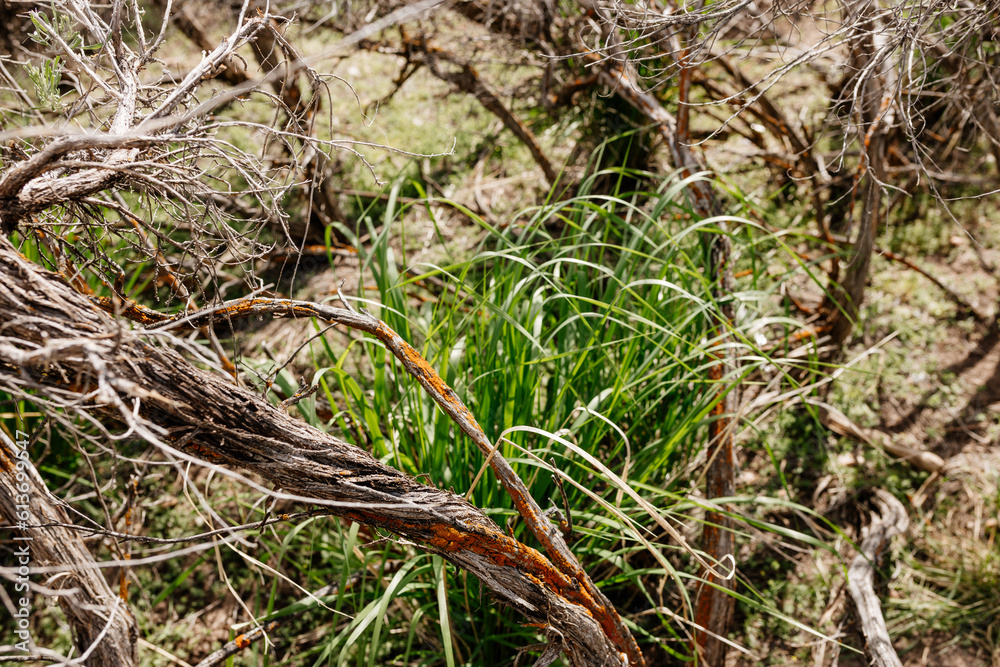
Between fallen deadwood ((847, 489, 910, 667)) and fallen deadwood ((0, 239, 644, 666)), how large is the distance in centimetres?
68

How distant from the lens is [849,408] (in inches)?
93.8

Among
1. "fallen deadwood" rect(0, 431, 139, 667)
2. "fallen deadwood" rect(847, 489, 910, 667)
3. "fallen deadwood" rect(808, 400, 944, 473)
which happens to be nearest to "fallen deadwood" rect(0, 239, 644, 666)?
"fallen deadwood" rect(0, 431, 139, 667)

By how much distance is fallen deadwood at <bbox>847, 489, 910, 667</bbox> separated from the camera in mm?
1540

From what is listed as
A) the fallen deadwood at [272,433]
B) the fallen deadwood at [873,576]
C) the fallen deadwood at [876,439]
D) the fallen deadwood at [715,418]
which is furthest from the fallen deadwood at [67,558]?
the fallen deadwood at [876,439]

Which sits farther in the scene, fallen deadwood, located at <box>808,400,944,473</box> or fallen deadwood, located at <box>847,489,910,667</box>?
fallen deadwood, located at <box>808,400,944,473</box>

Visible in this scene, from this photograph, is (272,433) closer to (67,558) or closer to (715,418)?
(67,558)

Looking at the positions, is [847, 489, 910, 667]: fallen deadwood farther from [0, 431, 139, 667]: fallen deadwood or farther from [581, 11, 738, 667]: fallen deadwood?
[0, 431, 139, 667]: fallen deadwood

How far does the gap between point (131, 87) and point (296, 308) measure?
1.45 ft

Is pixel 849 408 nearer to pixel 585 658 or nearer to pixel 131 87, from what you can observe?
pixel 585 658

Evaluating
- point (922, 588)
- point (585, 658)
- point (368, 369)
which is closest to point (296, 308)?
point (585, 658)

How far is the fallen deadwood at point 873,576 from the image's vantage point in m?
1.54

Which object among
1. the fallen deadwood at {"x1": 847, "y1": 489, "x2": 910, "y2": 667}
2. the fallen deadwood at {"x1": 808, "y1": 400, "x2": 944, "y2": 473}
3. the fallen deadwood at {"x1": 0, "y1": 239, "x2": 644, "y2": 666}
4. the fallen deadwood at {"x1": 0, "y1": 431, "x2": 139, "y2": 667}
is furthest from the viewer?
the fallen deadwood at {"x1": 808, "y1": 400, "x2": 944, "y2": 473}

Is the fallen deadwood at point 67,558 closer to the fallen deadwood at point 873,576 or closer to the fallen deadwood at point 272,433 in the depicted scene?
the fallen deadwood at point 272,433

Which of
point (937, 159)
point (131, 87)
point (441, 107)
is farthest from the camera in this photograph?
point (441, 107)
